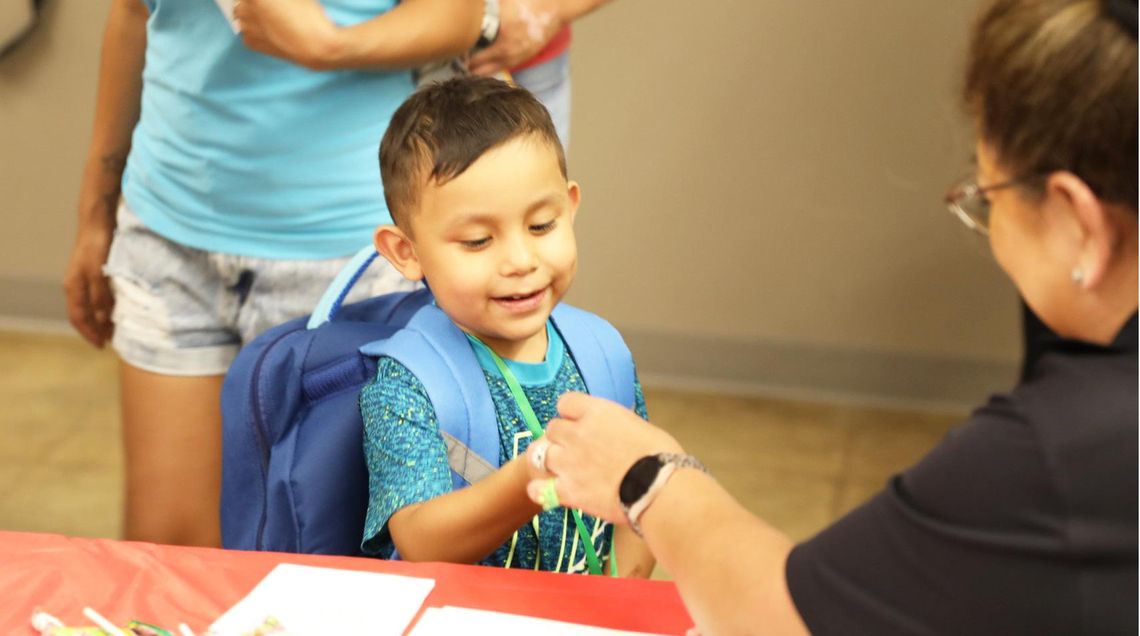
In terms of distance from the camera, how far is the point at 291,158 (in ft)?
5.99

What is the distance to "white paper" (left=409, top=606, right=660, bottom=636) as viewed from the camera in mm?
1202

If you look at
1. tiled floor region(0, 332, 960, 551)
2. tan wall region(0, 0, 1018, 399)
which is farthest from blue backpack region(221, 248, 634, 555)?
tan wall region(0, 0, 1018, 399)

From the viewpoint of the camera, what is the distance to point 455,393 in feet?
4.86

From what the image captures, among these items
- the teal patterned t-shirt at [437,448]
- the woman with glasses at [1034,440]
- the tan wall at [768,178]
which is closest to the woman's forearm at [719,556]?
the woman with glasses at [1034,440]

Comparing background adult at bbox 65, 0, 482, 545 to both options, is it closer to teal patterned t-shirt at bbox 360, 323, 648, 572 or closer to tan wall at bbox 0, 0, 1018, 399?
teal patterned t-shirt at bbox 360, 323, 648, 572

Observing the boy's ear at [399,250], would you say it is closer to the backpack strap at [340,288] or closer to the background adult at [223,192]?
the backpack strap at [340,288]

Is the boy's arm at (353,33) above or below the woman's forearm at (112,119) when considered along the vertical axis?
above

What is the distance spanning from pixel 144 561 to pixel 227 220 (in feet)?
2.15

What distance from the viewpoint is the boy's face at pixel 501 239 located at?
4.82ft

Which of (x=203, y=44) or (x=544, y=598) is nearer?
(x=544, y=598)

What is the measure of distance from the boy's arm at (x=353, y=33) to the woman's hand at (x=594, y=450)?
2.22ft

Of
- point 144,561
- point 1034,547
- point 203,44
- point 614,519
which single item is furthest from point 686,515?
point 203,44

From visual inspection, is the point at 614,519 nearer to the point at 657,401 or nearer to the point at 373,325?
the point at 373,325

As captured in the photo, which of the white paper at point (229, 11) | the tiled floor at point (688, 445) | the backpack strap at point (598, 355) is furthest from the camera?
the tiled floor at point (688, 445)
